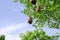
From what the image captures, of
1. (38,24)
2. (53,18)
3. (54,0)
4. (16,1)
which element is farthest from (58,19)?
(54,0)

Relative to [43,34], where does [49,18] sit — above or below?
above

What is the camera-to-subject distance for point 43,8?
20.1m

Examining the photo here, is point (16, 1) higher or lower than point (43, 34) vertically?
higher

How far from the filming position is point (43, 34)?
29.6 meters

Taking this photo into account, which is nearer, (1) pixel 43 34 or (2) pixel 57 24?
(2) pixel 57 24

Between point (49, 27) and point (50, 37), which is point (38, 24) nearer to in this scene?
point (49, 27)

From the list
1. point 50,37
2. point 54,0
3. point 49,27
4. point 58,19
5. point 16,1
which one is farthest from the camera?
point 50,37

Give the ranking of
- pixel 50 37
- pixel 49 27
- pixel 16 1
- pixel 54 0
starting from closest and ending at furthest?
pixel 54 0
pixel 16 1
pixel 49 27
pixel 50 37

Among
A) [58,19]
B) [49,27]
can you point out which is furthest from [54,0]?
[49,27]

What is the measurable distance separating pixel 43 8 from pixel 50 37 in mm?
9230

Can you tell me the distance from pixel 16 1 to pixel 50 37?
1089cm

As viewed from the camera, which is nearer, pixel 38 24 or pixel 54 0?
pixel 54 0

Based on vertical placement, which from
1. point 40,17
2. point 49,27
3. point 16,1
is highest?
point 16,1

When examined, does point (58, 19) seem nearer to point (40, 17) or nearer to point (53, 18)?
point (53, 18)
